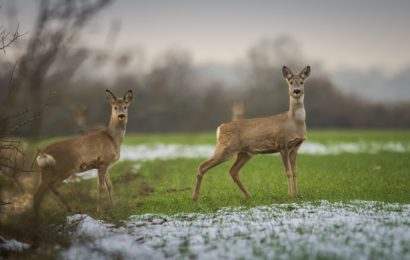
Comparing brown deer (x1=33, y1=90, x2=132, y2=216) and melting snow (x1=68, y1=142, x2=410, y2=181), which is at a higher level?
brown deer (x1=33, y1=90, x2=132, y2=216)

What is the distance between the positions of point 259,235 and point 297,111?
402cm

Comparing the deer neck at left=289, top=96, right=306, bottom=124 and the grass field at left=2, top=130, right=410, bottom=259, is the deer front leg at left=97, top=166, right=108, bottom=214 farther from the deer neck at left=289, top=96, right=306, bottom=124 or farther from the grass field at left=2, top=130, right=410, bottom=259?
the deer neck at left=289, top=96, right=306, bottom=124

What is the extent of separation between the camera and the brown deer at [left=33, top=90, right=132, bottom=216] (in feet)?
31.0

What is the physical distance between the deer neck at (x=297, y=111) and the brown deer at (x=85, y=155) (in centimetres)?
291

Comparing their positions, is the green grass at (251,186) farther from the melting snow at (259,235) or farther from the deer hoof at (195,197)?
the melting snow at (259,235)

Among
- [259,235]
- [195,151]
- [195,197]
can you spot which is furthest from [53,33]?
[195,151]

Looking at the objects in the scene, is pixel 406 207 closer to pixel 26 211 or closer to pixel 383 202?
pixel 383 202

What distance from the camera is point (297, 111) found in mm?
11180

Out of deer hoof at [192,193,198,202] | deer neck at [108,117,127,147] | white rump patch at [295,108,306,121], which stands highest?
white rump patch at [295,108,306,121]

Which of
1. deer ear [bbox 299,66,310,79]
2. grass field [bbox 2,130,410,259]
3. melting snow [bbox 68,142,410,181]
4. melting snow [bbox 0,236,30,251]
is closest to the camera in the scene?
grass field [bbox 2,130,410,259]

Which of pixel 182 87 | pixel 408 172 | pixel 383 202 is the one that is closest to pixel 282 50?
pixel 182 87

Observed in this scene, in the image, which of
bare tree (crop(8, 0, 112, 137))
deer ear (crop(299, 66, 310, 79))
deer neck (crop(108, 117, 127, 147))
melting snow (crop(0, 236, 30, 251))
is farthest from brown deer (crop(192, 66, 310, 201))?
bare tree (crop(8, 0, 112, 137))

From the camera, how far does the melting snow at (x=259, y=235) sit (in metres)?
6.95

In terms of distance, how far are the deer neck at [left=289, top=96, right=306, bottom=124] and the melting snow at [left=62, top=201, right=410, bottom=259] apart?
2194 mm
